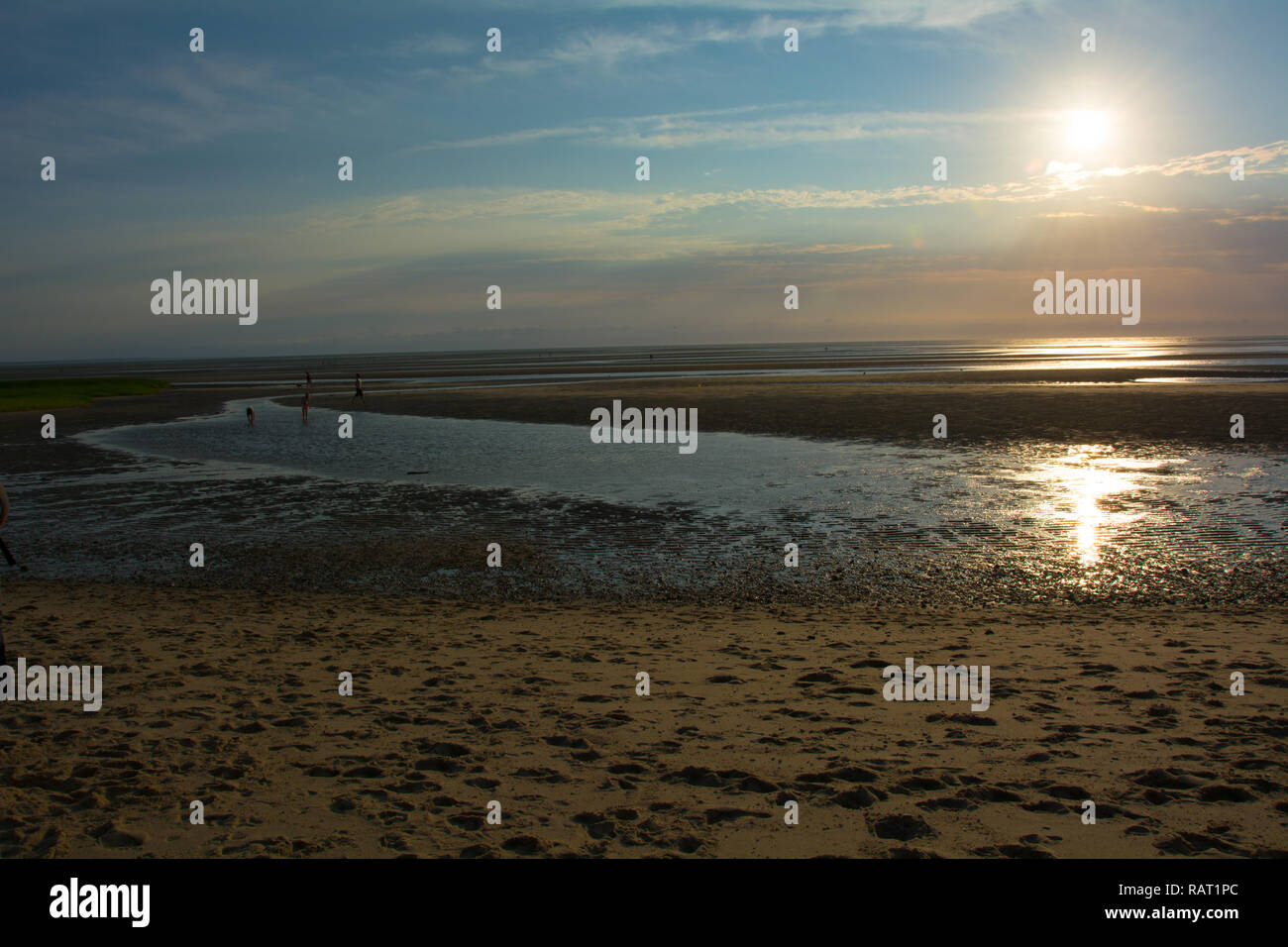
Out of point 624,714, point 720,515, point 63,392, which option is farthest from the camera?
point 63,392

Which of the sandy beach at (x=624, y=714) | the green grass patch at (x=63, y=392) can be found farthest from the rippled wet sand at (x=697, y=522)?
the green grass patch at (x=63, y=392)

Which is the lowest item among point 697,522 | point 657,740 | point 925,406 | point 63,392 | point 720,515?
point 657,740

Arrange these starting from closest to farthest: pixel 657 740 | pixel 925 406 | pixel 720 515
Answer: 1. pixel 657 740
2. pixel 720 515
3. pixel 925 406

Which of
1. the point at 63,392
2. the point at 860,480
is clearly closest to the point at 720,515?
the point at 860,480

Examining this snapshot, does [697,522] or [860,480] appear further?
[860,480]

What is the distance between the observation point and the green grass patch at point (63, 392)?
2200 inches

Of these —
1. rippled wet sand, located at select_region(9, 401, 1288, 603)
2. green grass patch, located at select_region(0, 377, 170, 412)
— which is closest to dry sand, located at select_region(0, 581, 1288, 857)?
rippled wet sand, located at select_region(9, 401, 1288, 603)

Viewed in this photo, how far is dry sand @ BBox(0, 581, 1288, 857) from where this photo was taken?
551cm

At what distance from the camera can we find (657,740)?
7.00 metres

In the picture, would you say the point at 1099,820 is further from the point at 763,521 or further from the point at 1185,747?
the point at 763,521

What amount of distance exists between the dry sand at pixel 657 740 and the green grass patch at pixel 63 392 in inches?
2183

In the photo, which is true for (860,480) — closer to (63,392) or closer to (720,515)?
(720,515)

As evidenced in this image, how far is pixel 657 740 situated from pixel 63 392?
243 feet

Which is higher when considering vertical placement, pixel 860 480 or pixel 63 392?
pixel 63 392
